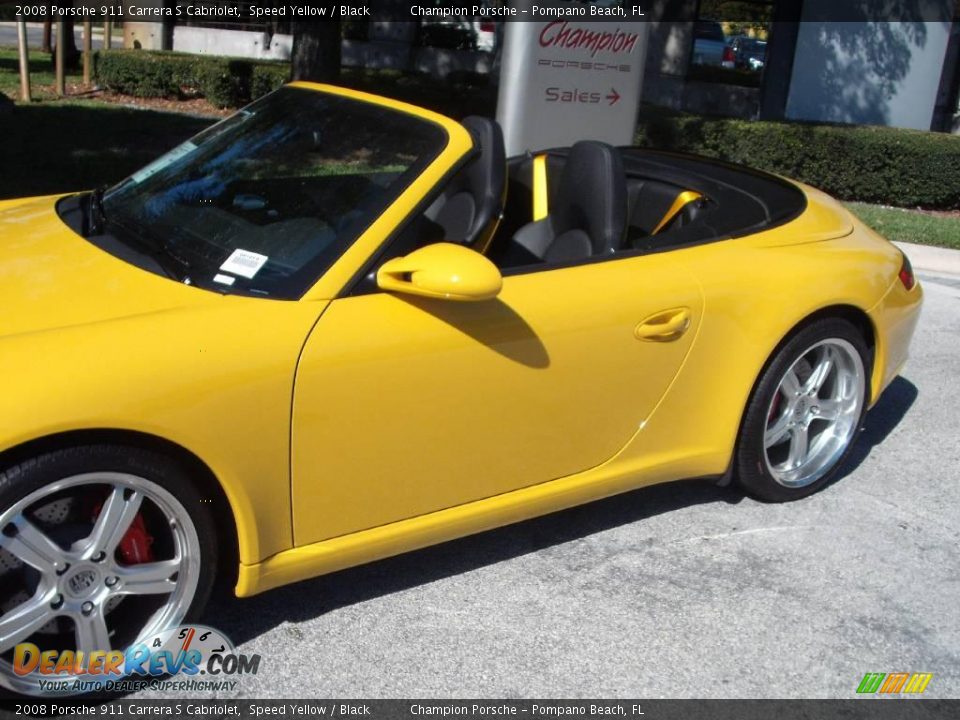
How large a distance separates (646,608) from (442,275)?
1320 millimetres

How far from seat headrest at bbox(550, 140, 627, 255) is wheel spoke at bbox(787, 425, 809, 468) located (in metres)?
1.08

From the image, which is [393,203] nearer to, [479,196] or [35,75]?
[479,196]

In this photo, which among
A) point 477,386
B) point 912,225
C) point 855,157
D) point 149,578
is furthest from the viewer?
point 855,157

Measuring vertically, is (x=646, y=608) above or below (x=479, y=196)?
below

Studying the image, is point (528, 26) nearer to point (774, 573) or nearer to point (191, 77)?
point (774, 573)

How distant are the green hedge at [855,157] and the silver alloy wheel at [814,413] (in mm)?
8568

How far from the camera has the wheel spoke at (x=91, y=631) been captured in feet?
8.57

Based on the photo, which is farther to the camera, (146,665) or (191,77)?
(191,77)

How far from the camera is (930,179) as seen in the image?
12.5m

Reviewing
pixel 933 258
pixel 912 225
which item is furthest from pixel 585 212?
pixel 912 225

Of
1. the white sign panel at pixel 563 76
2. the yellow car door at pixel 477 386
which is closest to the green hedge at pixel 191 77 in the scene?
the white sign panel at pixel 563 76

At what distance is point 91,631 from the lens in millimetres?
2625

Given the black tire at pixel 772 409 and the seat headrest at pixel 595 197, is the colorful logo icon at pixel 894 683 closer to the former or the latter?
the black tire at pixel 772 409

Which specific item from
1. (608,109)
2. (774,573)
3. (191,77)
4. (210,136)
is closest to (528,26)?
(608,109)
